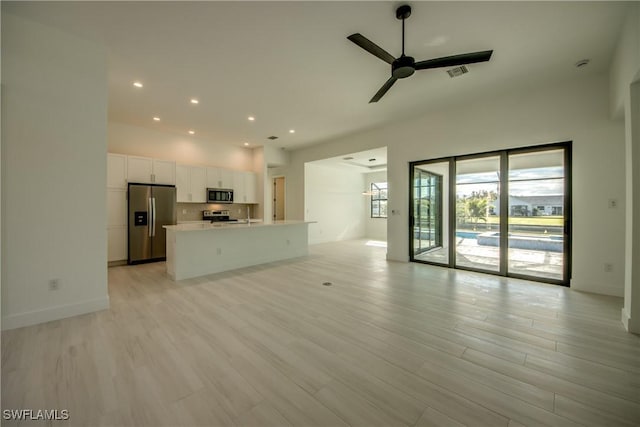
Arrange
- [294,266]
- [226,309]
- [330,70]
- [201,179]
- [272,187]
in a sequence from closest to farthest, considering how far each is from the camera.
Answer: [226,309]
[330,70]
[294,266]
[201,179]
[272,187]

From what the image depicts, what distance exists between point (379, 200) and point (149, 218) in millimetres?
8073

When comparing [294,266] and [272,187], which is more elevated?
[272,187]

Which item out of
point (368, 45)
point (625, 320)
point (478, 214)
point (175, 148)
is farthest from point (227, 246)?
point (625, 320)

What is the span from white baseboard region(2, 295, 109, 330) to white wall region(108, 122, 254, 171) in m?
4.17

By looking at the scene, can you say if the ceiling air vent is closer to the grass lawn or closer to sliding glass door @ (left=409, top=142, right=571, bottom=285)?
sliding glass door @ (left=409, top=142, right=571, bottom=285)

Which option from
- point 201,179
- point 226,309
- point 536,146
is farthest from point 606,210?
point 201,179

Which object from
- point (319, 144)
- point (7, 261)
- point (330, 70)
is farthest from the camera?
point (319, 144)

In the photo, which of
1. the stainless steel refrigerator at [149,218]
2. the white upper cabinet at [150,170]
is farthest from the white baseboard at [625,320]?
the white upper cabinet at [150,170]

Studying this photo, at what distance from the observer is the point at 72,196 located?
279 centimetres

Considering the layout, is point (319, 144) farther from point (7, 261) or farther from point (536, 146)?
point (7, 261)

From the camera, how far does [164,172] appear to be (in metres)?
5.92

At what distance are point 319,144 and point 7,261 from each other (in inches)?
255

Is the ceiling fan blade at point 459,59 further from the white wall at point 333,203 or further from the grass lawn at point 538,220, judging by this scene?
the white wall at point 333,203

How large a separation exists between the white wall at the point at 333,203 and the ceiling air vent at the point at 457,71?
5.09m
